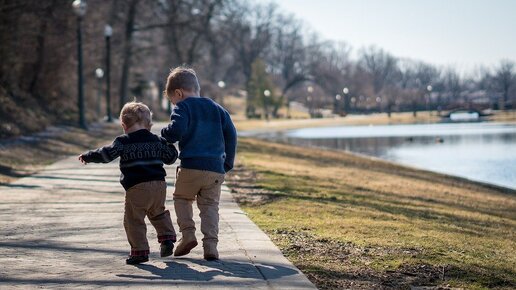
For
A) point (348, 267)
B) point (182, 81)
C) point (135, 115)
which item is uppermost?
point (182, 81)

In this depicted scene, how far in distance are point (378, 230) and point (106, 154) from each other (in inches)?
132

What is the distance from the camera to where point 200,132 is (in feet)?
21.0

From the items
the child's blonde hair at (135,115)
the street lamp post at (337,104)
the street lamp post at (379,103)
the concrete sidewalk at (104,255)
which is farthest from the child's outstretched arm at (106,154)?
the street lamp post at (379,103)

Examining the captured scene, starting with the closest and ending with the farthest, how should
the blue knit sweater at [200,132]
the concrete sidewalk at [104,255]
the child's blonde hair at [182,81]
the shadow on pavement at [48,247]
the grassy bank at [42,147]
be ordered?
the concrete sidewalk at [104,255] < the blue knit sweater at [200,132] < the child's blonde hair at [182,81] < the shadow on pavement at [48,247] < the grassy bank at [42,147]

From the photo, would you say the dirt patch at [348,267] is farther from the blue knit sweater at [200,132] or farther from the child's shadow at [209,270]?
the blue knit sweater at [200,132]

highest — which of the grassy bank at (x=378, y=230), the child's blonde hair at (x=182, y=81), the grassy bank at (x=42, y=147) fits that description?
the child's blonde hair at (x=182, y=81)

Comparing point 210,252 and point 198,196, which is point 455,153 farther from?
point 210,252

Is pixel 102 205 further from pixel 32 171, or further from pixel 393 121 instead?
pixel 393 121

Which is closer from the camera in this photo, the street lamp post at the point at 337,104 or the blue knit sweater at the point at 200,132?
the blue knit sweater at the point at 200,132

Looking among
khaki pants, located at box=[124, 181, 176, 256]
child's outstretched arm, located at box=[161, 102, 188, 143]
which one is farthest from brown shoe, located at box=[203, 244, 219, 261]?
child's outstretched arm, located at box=[161, 102, 188, 143]

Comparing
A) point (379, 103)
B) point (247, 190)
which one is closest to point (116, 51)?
point (247, 190)

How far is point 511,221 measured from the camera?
Answer: 13.7m

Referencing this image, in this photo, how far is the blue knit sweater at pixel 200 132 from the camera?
6371 mm

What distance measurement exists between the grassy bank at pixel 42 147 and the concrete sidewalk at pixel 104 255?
4.68 m
